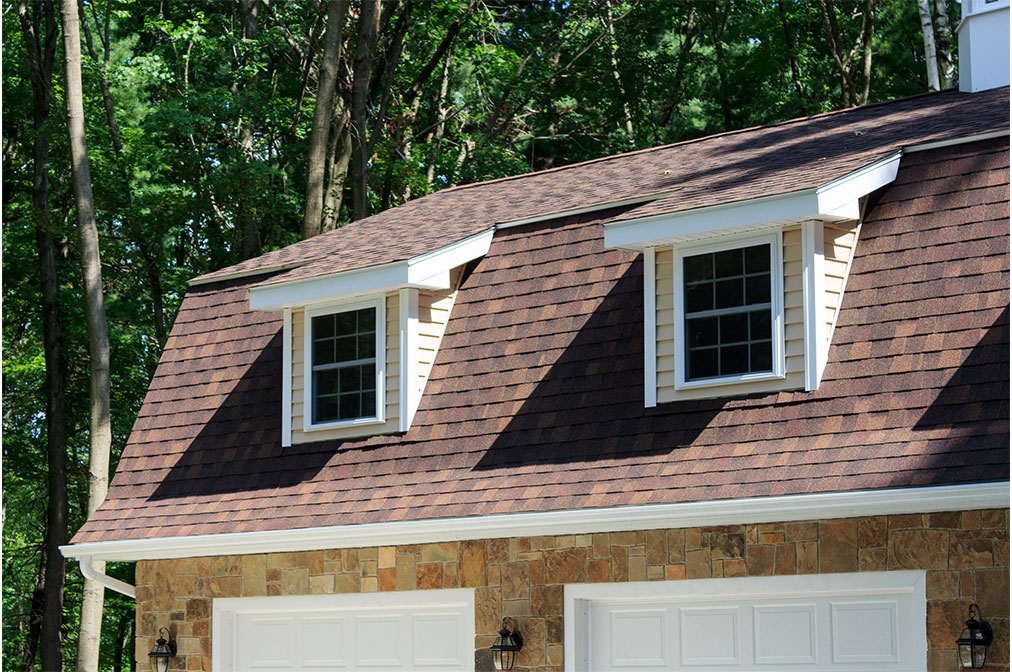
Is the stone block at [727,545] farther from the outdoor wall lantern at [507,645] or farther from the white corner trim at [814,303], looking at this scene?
the outdoor wall lantern at [507,645]

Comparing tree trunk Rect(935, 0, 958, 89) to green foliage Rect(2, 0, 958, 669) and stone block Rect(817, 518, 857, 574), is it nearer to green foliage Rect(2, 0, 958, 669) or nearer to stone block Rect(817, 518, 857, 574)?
green foliage Rect(2, 0, 958, 669)

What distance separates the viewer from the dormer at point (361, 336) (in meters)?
10.9

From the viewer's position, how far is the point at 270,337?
39.8 ft

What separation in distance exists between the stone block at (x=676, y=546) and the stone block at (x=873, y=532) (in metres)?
1.26

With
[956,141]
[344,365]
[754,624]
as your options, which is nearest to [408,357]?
[344,365]

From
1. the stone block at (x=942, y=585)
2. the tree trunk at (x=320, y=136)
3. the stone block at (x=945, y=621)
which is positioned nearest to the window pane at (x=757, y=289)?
the stone block at (x=942, y=585)

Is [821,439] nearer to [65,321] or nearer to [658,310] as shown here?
[658,310]

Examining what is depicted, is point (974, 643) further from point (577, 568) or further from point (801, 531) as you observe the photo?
point (577, 568)

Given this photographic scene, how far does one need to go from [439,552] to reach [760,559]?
2.62 m

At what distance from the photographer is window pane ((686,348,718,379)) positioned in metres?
9.45

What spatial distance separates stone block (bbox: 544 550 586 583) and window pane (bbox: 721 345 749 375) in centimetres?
166

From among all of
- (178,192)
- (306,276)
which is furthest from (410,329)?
(178,192)

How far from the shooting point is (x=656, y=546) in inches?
362

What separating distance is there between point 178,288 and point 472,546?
45.3ft
